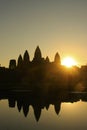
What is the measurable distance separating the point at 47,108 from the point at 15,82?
117483mm

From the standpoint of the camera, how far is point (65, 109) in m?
78.5

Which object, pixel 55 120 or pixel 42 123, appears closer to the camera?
pixel 42 123

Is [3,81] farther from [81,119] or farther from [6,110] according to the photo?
[81,119]

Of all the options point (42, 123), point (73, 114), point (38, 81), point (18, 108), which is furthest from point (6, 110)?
point (38, 81)

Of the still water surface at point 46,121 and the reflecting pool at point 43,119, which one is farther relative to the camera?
the reflecting pool at point 43,119

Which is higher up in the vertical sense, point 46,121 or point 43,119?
point 43,119

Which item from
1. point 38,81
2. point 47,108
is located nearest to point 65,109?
point 47,108

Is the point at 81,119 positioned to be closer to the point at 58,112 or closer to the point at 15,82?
the point at 58,112

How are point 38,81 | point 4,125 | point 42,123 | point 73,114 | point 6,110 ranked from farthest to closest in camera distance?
point 38,81
point 6,110
point 73,114
point 42,123
point 4,125

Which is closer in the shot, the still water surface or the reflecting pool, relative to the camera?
the still water surface

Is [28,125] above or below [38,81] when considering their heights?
below

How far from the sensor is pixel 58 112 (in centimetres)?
7231

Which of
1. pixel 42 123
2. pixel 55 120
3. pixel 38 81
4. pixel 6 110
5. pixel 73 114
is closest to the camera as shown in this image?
pixel 42 123

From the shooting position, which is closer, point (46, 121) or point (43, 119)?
point (46, 121)
